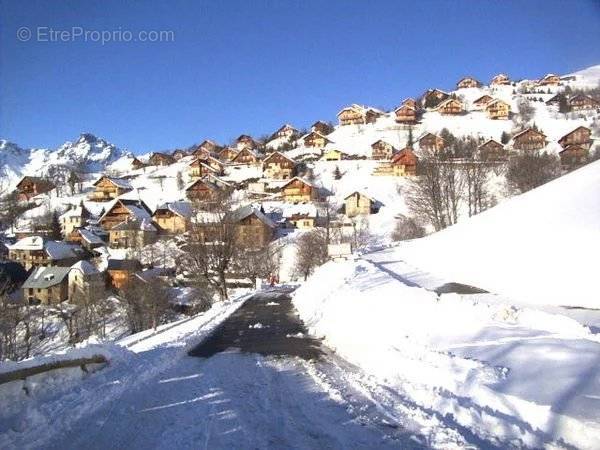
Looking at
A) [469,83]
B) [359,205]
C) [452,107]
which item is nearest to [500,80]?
[469,83]

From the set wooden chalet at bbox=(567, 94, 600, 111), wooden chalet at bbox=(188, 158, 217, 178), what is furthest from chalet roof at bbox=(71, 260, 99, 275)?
wooden chalet at bbox=(567, 94, 600, 111)

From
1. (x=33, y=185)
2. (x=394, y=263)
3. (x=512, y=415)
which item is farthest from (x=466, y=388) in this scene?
(x=33, y=185)

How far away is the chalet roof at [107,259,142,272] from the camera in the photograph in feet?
192

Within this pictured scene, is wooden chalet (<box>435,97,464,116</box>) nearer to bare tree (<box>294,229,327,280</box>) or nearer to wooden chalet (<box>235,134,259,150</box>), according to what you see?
wooden chalet (<box>235,134,259,150</box>)

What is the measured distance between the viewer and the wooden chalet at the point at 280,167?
283ft

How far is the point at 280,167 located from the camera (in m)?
87.0

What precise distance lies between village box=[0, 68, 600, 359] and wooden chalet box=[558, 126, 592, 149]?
26 centimetres

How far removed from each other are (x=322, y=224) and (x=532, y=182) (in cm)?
2583

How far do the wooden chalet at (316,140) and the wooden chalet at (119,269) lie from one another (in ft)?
173

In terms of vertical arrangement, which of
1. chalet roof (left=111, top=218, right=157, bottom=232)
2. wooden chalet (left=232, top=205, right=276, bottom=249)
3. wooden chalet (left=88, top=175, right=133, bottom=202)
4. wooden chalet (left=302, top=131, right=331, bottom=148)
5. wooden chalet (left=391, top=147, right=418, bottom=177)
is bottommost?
wooden chalet (left=232, top=205, right=276, bottom=249)

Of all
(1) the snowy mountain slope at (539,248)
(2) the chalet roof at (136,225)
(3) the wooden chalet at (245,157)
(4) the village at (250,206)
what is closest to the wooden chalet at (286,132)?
(4) the village at (250,206)

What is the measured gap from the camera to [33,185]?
355ft

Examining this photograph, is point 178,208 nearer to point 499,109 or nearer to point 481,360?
point 499,109

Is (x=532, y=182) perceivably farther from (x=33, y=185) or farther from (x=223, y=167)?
(x=33, y=185)
